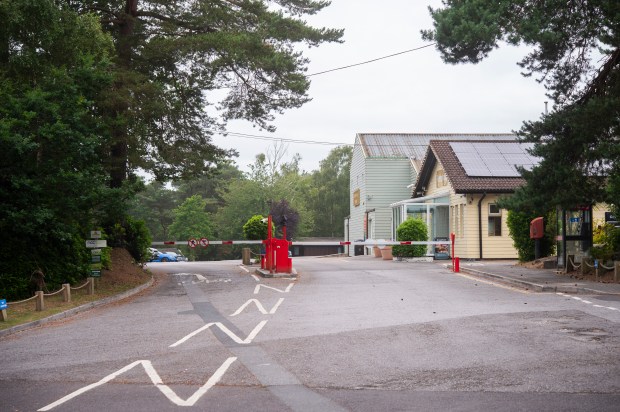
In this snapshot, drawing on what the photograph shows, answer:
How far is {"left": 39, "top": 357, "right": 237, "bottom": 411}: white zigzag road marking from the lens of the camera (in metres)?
7.15

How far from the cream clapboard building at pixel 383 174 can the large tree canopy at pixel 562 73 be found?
2597 cm

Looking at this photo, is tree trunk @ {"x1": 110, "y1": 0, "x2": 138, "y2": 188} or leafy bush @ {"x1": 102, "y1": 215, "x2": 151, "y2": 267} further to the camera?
leafy bush @ {"x1": 102, "y1": 215, "x2": 151, "y2": 267}

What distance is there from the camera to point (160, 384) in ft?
26.4

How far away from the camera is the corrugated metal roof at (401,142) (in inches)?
2047

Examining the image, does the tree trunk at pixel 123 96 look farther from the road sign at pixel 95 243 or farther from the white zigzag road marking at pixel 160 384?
the white zigzag road marking at pixel 160 384

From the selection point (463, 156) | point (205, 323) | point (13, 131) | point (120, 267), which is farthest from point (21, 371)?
point (463, 156)

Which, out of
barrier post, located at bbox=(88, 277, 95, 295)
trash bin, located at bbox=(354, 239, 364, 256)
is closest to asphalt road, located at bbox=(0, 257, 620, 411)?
barrier post, located at bbox=(88, 277, 95, 295)

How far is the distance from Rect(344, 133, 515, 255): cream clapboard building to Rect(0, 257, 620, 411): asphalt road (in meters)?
31.4

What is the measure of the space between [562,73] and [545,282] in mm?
6031

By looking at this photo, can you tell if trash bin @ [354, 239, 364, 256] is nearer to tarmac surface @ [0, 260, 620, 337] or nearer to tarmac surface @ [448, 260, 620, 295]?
tarmac surface @ [448, 260, 620, 295]

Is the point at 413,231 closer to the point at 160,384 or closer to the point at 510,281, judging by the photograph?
the point at 510,281

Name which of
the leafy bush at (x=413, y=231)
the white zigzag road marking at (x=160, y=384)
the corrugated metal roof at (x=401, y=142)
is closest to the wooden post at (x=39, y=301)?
the white zigzag road marking at (x=160, y=384)

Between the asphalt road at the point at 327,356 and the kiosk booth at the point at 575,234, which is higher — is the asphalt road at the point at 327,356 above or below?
below

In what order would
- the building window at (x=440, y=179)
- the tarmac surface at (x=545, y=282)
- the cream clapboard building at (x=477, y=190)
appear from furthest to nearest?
the building window at (x=440, y=179), the cream clapboard building at (x=477, y=190), the tarmac surface at (x=545, y=282)
